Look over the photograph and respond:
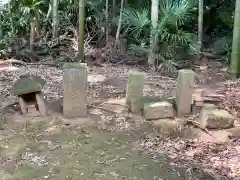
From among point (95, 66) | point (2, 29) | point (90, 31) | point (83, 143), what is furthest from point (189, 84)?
point (2, 29)

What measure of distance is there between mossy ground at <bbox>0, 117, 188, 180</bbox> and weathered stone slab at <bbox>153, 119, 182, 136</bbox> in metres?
0.38

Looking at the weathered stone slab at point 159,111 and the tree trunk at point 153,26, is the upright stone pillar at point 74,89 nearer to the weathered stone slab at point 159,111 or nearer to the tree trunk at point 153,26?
A: the weathered stone slab at point 159,111

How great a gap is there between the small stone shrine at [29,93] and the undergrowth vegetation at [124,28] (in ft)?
11.8

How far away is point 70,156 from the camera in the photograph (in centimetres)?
358

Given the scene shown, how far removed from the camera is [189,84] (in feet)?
15.1

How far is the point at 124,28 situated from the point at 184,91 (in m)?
5.44

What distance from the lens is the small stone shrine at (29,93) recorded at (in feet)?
14.5

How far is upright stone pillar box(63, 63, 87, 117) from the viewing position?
4.41 m

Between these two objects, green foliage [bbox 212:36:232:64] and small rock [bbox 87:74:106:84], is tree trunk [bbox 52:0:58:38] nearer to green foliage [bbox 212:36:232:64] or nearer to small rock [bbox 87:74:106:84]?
small rock [bbox 87:74:106:84]

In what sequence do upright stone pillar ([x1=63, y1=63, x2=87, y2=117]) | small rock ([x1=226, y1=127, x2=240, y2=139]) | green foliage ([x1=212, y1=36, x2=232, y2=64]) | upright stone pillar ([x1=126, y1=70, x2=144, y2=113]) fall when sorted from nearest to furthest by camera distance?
1. small rock ([x1=226, y1=127, x2=240, y2=139])
2. upright stone pillar ([x1=63, y1=63, x2=87, y2=117])
3. upright stone pillar ([x1=126, y1=70, x2=144, y2=113])
4. green foliage ([x1=212, y1=36, x2=232, y2=64])

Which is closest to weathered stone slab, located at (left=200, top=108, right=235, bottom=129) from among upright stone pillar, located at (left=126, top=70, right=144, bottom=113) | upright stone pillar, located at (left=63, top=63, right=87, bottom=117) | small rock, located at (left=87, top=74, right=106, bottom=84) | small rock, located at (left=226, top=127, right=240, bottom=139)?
small rock, located at (left=226, top=127, right=240, bottom=139)

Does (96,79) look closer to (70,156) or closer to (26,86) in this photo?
(26,86)

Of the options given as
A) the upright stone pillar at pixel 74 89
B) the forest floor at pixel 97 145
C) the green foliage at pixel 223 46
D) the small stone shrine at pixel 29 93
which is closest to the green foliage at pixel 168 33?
the green foliage at pixel 223 46

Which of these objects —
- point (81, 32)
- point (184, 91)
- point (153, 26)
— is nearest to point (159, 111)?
point (184, 91)
